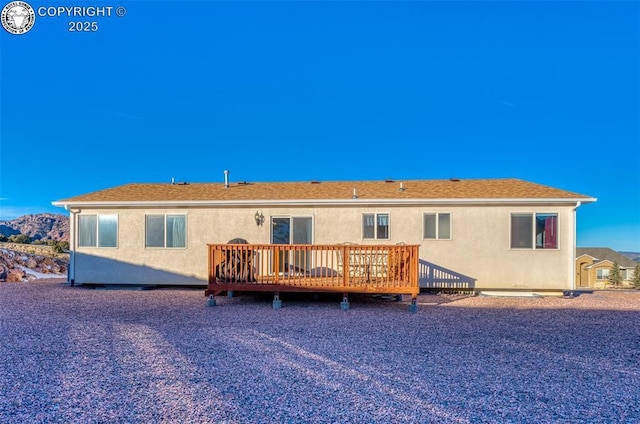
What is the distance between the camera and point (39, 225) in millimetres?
32562

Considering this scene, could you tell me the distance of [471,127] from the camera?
20484 mm

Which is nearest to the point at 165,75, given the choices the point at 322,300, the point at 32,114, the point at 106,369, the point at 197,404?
the point at 32,114

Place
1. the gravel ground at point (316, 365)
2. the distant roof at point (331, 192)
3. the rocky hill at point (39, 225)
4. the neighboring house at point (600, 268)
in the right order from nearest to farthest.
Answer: the gravel ground at point (316, 365) → the distant roof at point (331, 192) → the neighboring house at point (600, 268) → the rocky hill at point (39, 225)

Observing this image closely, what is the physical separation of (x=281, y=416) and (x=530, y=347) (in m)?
3.75

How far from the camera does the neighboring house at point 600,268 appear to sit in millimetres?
29812

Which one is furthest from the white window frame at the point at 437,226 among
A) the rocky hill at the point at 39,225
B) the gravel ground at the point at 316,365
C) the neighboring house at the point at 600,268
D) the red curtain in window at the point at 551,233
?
the rocky hill at the point at 39,225

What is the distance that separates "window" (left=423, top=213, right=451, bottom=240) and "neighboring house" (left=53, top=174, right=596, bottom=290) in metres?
0.03

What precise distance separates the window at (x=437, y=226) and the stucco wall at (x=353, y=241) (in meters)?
0.13

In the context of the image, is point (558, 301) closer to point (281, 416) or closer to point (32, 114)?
point (281, 416)

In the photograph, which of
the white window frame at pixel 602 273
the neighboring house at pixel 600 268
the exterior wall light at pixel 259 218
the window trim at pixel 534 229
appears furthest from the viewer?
the white window frame at pixel 602 273

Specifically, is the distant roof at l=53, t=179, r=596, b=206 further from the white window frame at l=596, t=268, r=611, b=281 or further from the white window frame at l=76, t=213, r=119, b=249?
the white window frame at l=596, t=268, r=611, b=281

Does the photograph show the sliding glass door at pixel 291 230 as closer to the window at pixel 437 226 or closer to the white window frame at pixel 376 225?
the white window frame at pixel 376 225

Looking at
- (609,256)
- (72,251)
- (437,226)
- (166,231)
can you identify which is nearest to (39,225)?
(72,251)

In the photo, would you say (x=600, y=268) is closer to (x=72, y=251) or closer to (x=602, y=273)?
(x=602, y=273)
